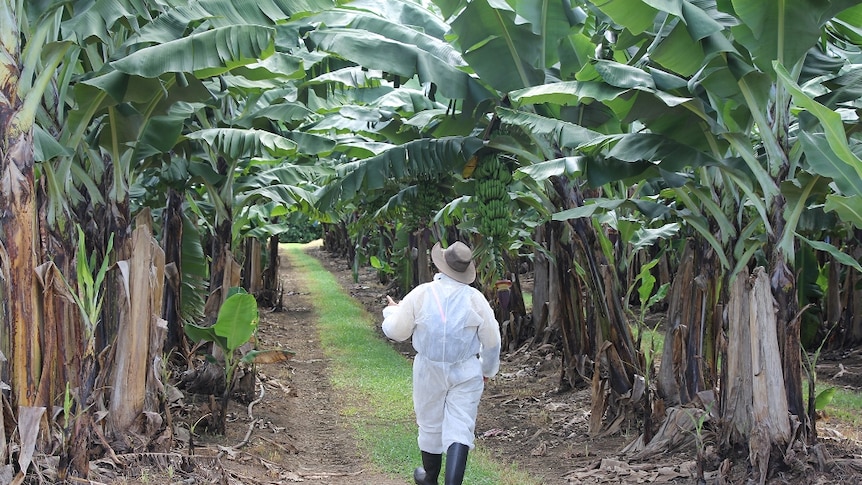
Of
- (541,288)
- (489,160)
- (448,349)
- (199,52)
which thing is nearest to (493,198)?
(489,160)

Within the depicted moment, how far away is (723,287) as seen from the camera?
243 inches

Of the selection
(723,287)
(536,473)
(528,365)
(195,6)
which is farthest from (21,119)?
(528,365)

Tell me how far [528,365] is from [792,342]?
245 inches

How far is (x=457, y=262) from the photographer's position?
533 centimetres

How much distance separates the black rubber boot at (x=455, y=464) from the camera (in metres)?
5.09

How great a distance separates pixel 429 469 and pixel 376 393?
4.58 m

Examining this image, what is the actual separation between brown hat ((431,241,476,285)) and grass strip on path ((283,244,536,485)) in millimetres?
1728

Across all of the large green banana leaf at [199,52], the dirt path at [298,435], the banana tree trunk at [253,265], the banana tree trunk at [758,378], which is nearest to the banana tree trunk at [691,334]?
the banana tree trunk at [758,378]

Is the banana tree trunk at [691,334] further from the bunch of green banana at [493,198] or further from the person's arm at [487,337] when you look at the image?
the person's arm at [487,337]

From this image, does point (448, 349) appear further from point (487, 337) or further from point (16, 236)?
point (16, 236)

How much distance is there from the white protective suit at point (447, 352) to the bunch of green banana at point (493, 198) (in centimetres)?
161

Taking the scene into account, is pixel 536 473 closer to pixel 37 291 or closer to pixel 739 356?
pixel 739 356

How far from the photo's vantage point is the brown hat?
17.5 feet

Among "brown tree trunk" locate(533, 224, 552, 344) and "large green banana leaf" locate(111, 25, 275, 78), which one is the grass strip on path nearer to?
"brown tree trunk" locate(533, 224, 552, 344)
